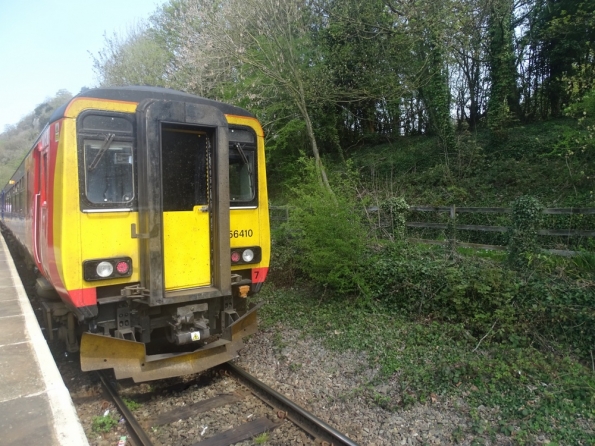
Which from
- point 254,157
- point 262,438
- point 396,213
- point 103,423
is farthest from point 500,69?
point 103,423

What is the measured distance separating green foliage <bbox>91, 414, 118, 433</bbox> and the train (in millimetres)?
465

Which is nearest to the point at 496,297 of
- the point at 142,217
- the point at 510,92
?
the point at 142,217

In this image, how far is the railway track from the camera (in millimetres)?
A: 4105

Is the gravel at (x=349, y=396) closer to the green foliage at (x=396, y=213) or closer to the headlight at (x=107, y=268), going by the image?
the headlight at (x=107, y=268)

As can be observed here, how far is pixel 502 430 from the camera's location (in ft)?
13.6

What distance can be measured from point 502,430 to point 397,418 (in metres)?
0.99

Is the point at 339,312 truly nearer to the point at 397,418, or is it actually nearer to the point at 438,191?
the point at 397,418

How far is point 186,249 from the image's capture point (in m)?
5.07

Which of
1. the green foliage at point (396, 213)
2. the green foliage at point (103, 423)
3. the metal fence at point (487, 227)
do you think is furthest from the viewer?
the green foliage at point (396, 213)

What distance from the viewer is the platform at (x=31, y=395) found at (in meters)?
3.35

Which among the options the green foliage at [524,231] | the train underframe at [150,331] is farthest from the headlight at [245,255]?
the green foliage at [524,231]

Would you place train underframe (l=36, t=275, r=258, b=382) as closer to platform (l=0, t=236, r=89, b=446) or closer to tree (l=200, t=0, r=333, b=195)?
platform (l=0, t=236, r=89, b=446)

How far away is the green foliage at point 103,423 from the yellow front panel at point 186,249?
1466 millimetres

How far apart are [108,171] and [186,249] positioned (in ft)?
3.99
